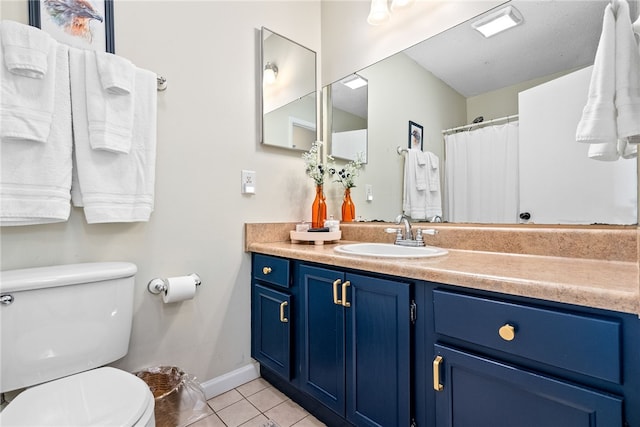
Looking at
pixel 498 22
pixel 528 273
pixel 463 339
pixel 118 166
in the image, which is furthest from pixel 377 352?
pixel 498 22

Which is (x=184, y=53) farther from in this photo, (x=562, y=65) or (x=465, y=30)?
(x=562, y=65)

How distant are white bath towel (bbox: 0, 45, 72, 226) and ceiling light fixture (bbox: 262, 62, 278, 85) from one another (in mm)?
948

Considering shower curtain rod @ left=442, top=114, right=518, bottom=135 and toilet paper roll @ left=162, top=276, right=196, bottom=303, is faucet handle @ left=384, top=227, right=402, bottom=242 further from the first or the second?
toilet paper roll @ left=162, top=276, right=196, bottom=303

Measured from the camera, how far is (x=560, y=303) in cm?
73

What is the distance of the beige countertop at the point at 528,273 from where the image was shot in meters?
0.67

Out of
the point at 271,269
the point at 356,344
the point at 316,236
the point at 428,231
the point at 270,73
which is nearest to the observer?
the point at 356,344

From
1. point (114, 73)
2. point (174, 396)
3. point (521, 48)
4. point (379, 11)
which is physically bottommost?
point (174, 396)

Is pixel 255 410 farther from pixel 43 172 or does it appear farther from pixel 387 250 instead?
pixel 43 172

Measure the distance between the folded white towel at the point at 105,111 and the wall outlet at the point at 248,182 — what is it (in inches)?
23.7

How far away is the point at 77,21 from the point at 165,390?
1.59 m

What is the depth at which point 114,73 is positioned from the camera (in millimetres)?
1178

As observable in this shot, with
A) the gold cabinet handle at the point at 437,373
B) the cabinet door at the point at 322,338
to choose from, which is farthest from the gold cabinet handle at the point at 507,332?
the cabinet door at the point at 322,338

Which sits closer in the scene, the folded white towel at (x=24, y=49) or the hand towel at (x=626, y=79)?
the hand towel at (x=626, y=79)

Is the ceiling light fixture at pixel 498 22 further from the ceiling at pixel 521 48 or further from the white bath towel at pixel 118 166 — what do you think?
the white bath towel at pixel 118 166
